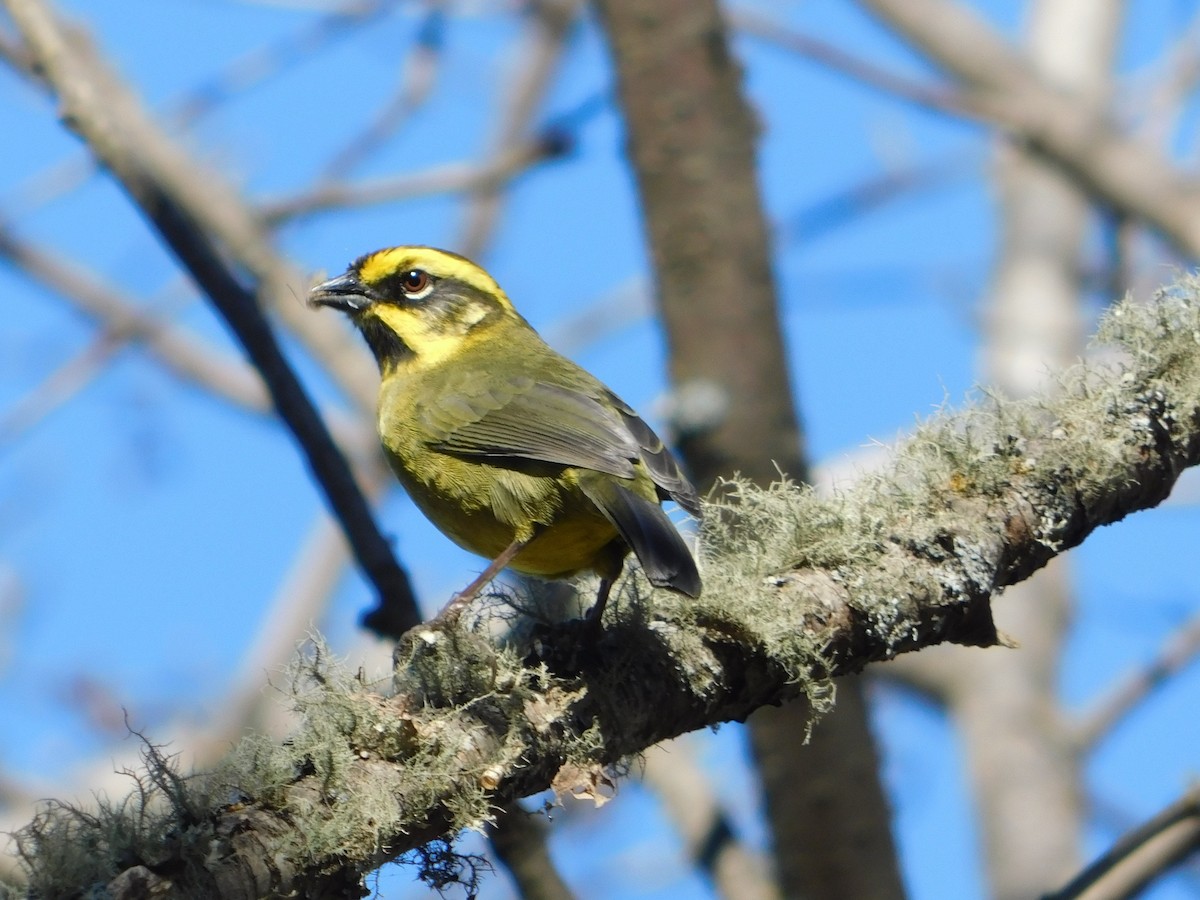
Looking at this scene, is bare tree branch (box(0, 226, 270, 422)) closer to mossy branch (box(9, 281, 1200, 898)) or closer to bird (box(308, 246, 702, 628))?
bird (box(308, 246, 702, 628))

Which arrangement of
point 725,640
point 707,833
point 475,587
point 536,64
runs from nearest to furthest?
point 725,640, point 475,587, point 707,833, point 536,64

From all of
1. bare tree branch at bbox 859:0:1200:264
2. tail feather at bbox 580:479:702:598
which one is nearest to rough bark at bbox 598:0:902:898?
tail feather at bbox 580:479:702:598

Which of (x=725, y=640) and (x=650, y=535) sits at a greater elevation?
(x=650, y=535)

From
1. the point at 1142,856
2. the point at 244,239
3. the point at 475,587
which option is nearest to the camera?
the point at 475,587

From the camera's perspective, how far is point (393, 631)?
4293 millimetres

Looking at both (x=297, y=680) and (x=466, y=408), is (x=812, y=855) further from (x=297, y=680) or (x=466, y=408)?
(x=297, y=680)

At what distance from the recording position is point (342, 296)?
204 inches

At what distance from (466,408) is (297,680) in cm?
160

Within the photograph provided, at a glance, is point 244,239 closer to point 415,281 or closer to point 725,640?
point 415,281

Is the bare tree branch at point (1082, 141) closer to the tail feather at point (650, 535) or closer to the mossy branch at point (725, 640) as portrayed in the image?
the mossy branch at point (725, 640)

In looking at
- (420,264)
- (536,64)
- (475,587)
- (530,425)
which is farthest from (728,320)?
(536,64)

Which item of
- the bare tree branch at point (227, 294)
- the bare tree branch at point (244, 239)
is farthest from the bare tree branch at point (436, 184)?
the bare tree branch at point (227, 294)

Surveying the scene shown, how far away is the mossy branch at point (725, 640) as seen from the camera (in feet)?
8.27

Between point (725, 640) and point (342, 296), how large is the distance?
251cm
